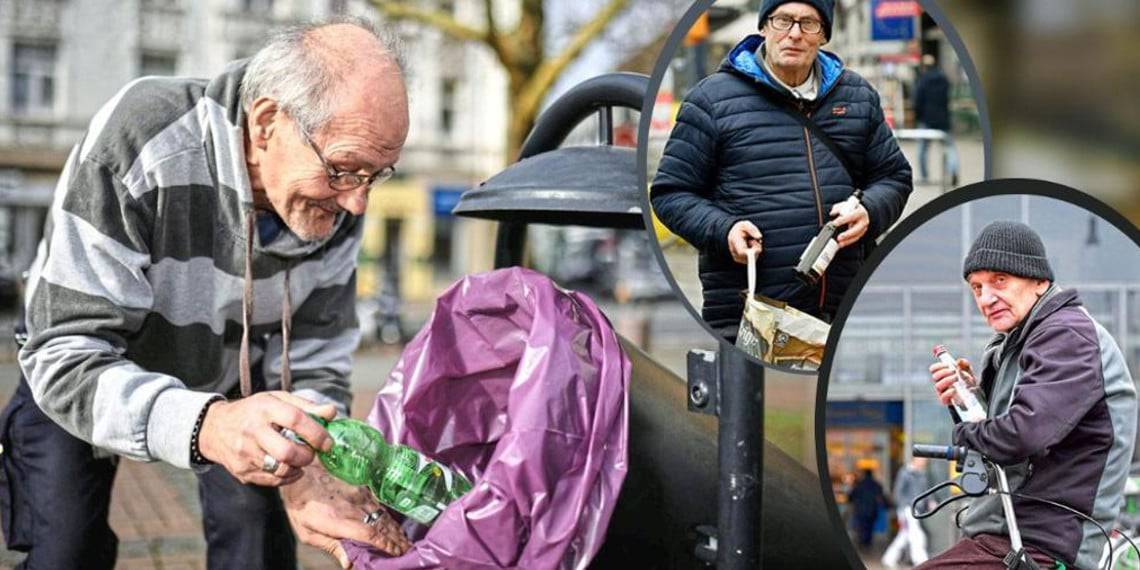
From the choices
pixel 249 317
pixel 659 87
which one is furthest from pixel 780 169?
pixel 249 317

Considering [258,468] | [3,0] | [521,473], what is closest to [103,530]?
[258,468]

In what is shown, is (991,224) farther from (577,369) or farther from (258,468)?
(258,468)

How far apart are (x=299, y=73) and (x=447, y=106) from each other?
30178mm

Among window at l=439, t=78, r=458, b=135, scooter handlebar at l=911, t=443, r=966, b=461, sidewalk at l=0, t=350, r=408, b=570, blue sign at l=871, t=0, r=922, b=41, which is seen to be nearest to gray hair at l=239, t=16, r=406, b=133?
blue sign at l=871, t=0, r=922, b=41

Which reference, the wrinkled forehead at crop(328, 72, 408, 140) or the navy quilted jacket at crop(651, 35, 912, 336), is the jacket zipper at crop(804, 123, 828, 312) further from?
the wrinkled forehead at crop(328, 72, 408, 140)

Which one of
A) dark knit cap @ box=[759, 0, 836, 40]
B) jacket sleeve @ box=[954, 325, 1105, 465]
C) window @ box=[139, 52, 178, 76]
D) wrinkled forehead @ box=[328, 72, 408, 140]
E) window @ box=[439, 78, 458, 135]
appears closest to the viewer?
jacket sleeve @ box=[954, 325, 1105, 465]

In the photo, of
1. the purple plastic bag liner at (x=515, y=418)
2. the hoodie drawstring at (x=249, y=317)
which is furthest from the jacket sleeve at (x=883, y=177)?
the hoodie drawstring at (x=249, y=317)

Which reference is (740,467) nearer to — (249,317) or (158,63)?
(249,317)

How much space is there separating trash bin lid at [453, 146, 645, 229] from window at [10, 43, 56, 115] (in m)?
26.7

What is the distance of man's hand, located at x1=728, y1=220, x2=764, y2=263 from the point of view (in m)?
1.58

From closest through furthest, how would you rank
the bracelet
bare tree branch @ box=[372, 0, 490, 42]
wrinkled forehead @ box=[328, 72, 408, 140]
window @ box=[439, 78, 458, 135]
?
the bracelet
wrinkled forehead @ box=[328, 72, 408, 140]
bare tree branch @ box=[372, 0, 490, 42]
window @ box=[439, 78, 458, 135]

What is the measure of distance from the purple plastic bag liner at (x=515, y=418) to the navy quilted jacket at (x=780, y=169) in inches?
12.4

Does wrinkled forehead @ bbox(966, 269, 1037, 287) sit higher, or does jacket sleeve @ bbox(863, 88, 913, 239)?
jacket sleeve @ bbox(863, 88, 913, 239)

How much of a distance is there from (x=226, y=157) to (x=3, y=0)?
84.8 ft
